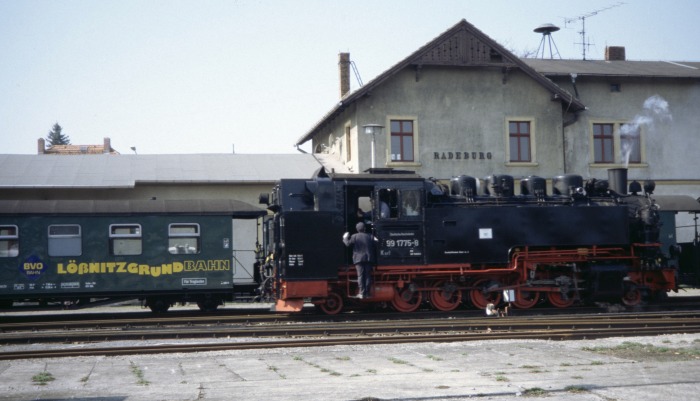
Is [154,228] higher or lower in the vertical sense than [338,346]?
higher

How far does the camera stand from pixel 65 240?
1878cm

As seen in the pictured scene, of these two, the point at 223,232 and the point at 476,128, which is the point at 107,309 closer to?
the point at 223,232

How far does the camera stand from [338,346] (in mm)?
12344

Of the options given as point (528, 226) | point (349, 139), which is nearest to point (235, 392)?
point (528, 226)

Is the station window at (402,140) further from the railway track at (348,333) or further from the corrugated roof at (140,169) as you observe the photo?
the railway track at (348,333)

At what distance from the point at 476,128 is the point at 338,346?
18721 mm

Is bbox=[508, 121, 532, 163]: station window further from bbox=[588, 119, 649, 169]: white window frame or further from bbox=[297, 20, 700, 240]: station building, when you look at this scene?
bbox=[588, 119, 649, 169]: white window frame

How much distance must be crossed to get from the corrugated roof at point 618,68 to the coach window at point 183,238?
17.3 metres

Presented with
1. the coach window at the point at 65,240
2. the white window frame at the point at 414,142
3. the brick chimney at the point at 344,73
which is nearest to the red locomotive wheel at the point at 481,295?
the coach window at the point at 65,240

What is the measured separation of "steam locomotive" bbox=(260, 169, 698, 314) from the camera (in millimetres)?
16812

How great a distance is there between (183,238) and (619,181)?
437 inches

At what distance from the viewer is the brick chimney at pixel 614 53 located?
3556 centimetres

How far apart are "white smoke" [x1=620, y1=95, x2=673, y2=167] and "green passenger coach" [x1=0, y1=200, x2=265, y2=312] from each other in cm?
1865

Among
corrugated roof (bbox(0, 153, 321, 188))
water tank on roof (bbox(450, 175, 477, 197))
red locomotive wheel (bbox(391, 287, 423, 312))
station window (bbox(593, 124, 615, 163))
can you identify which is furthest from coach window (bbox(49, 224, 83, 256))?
station window (bbox(593, 124, 615, 163))
